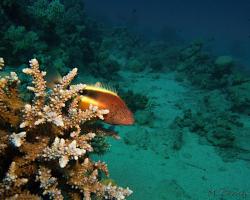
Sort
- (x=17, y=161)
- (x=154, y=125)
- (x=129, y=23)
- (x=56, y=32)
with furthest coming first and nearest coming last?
(x=129, y=23) < (x=56, y=32) < (x=154, y=125) < (x=17, y=161)

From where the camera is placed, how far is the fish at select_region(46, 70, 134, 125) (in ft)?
9.27

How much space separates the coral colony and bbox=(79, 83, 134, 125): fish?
11cm

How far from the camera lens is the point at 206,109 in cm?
923

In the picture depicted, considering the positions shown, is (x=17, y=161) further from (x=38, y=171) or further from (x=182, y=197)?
(x=182, y=197)

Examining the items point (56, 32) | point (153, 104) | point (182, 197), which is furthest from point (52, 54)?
point (182, 197)

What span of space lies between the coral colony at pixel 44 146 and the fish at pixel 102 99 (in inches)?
4.5

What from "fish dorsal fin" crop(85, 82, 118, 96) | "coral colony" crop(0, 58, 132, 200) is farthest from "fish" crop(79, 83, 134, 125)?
"coral colony" crop(0, 58, 132, 200)

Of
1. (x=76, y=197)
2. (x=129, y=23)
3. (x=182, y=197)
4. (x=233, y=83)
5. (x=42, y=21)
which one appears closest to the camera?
(x=76, y=197)

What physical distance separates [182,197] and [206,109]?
189 inches

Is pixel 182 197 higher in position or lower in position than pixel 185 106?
lower

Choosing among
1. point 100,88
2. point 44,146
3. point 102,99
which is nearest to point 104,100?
point 102,99

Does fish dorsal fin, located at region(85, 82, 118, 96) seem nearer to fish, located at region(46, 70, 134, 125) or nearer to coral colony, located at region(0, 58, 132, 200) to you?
fish, located at region(46, 70, 134, 125)

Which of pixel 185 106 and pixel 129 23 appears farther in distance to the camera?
pixel 129 23

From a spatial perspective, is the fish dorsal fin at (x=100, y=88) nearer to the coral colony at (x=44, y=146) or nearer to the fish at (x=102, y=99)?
the fish at (x=102, y=99)
